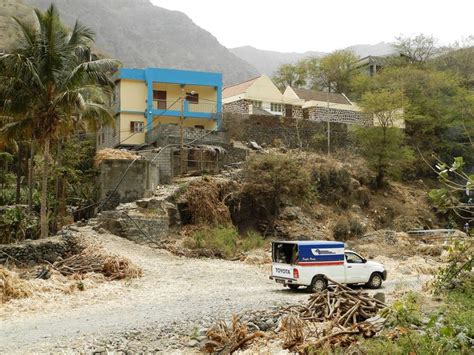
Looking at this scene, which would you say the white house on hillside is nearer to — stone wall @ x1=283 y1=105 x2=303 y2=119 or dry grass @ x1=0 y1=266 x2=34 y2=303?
stone wall @ x1=283 y1=105 x2=303 y2=119

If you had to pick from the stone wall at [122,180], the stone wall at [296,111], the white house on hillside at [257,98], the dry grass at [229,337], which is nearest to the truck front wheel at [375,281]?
the dry grass at [229,337]

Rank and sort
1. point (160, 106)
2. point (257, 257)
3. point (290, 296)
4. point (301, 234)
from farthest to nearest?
point (160, 106) < point (301, 234) < point (257, 257) < point (290, 296)

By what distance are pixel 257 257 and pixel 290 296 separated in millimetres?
7656

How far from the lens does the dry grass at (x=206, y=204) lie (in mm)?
27875

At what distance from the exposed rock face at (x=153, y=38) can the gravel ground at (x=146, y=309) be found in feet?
285

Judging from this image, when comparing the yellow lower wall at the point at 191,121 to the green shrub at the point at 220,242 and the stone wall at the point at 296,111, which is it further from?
the green shrub at the point at 220,242

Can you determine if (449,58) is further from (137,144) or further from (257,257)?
(257,257)

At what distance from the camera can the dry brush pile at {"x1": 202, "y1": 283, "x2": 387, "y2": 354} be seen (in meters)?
9.65

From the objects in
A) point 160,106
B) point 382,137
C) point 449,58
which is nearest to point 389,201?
point 382,137

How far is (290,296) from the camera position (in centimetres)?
1586

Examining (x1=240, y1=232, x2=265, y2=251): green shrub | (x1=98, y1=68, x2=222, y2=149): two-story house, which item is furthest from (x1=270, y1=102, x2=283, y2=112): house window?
(x1=240, y1=232, x2=265, y2=251): green shrub

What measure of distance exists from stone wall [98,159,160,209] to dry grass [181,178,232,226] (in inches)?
99.8

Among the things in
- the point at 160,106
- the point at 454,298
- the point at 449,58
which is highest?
the point at 449,58

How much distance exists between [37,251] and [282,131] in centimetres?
2571
